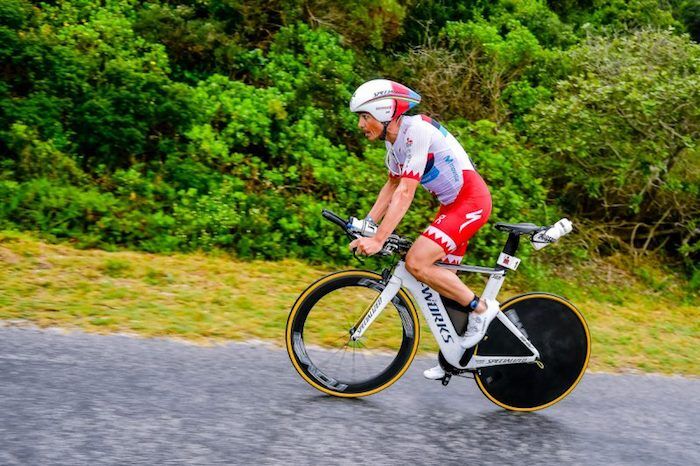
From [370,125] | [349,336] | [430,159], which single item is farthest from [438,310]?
[370,125]

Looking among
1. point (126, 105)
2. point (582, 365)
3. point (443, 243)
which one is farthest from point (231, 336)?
point (126, 105)

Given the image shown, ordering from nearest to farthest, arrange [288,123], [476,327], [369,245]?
1. [369,245]
2. [476,327]
3. [288,123]

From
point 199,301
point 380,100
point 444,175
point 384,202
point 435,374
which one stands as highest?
point 380,100

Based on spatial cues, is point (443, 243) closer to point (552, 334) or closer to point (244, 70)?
point (552, 334)

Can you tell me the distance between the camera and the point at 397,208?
4.70m

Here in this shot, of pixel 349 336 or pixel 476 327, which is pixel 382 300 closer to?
pixel 349 336

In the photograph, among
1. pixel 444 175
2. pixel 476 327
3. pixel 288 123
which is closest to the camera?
pixel 444 175

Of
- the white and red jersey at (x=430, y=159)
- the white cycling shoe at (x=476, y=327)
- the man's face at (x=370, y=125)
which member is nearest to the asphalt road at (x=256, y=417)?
the white cycling shoe at (x=476, y=327)

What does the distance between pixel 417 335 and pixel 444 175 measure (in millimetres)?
1077

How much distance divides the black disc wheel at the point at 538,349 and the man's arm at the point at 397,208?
109 centimetres

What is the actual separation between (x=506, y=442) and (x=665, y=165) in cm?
824

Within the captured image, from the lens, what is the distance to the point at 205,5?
43.2 feet

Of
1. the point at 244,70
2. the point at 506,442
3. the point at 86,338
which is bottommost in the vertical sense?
the point at 86,338

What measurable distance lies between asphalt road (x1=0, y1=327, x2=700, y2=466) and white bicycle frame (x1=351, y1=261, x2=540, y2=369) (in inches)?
13.8
